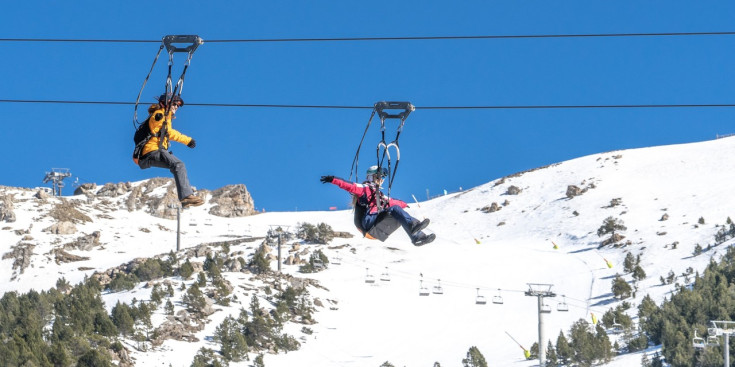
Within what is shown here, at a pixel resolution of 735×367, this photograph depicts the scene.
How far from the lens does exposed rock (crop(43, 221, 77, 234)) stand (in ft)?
337

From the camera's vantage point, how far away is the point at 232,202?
128750mm

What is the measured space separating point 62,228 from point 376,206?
85.8m

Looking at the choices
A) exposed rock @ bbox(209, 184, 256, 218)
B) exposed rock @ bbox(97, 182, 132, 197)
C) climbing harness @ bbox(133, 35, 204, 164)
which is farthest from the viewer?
exposed rock @ bbox(209, 184, 256, 218)

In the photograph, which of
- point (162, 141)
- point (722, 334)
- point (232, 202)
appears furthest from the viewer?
point (232, 202)

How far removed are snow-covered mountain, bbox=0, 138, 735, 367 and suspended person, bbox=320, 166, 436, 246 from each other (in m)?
36.3

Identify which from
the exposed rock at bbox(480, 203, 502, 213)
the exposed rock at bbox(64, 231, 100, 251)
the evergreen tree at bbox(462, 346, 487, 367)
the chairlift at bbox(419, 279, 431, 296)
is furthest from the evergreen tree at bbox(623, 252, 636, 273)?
the exposed rock at bbox(64, 231, 100, 251)

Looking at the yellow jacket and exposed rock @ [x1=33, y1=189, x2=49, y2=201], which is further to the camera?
exposed rock @ [x1=33, y1=189, x2=49, y2=201]

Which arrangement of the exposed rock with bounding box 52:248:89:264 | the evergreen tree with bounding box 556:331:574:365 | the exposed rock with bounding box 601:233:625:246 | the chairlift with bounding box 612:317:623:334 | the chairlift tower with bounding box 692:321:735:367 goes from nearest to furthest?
1. the chairlift tower with bounding box 692:321:735:367
2. the evergreen tree with bounding box 556:331:574:365
3. the chairlift with bounding box 612:317:623:334
4. the exposed rock with bounding box 601:233:625:246
5. the exposed rock with bounding box 52:248:89:264

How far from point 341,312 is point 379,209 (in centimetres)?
5202

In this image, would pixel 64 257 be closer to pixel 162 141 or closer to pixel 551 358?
pixel 551 358

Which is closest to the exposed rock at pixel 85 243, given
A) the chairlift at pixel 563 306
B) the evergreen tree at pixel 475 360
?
the chairlift at pixel 563 306

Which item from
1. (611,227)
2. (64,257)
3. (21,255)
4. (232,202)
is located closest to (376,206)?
(611,227)

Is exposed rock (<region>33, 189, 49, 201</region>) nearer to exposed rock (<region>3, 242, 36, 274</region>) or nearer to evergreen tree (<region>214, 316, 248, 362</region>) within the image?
exposed rock (<region>3, 242, 36, 274</region>)

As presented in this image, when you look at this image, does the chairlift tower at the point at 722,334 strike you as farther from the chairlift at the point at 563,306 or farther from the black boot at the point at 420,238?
the black boot at the point at 420,238
